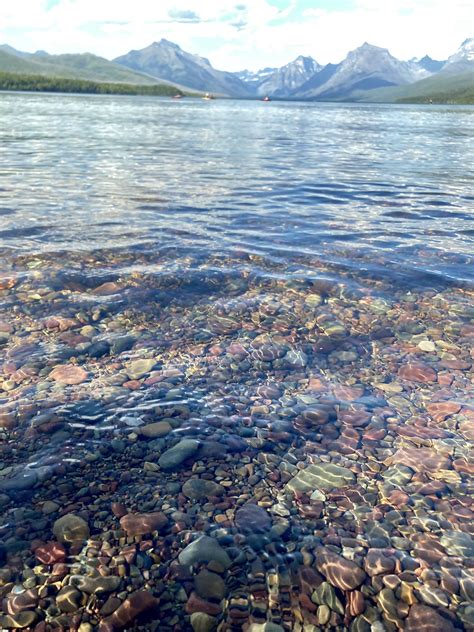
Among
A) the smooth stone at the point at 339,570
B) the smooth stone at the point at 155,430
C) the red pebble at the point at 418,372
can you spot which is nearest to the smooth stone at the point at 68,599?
the smooth stone at the point at 339,570

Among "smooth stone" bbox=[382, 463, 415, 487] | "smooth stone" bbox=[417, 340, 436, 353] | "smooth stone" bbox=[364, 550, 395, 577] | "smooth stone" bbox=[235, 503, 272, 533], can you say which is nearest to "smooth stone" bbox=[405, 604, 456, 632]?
"smooth stone" bbox=[364, 550, 395, 577]

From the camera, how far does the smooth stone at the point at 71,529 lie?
461 centimetres

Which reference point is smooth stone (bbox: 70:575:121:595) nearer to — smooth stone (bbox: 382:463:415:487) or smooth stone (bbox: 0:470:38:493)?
smooth stone (bbox: 0:470:38:493)

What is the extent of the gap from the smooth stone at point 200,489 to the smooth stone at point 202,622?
4.28 feet

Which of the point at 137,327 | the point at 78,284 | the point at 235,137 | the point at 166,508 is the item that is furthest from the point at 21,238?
the point at 235,137

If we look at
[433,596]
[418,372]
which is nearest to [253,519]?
[433,596]

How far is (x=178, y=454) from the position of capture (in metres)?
5.89

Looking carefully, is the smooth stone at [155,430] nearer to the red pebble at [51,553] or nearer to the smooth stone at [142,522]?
the smooth stone at [142,522]

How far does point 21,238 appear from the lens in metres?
13.9

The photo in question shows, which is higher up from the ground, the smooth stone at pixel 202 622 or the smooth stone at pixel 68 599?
the smooth stone at pixel 68 599

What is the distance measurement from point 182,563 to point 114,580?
0.59 m

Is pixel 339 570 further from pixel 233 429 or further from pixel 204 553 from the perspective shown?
pixel 233 429

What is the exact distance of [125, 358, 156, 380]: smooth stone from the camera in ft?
24.8

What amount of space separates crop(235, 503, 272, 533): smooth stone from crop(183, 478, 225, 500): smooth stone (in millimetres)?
345
